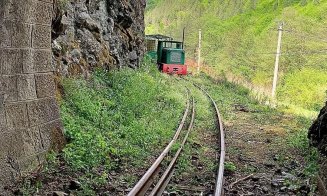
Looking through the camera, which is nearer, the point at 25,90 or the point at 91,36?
the point at 25,90

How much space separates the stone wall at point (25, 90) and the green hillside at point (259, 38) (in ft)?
82.8

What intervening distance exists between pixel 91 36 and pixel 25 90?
7.51m

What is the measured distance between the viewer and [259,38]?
60750mm

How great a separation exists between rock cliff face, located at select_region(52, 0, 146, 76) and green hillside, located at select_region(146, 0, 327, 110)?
51.0 feet

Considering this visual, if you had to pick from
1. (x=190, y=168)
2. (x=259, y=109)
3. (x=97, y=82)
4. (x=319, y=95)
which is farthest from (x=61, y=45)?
(x=319, y=95)

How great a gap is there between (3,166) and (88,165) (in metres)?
1.77

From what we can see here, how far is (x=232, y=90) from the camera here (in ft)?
90.4

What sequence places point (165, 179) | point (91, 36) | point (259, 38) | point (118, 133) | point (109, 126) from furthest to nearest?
point (259, 38) < point (91, 36) < point (109, 126) < point (118, 133) < point (165, 179)

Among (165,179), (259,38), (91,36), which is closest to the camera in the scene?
(165,179)

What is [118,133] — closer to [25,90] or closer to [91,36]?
[25,90]

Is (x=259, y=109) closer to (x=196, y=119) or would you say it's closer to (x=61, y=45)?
(x=196, y=119)

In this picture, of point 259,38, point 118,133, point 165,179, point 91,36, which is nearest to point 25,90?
point 165,179

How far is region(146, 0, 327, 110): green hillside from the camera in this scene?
4384 centimetres

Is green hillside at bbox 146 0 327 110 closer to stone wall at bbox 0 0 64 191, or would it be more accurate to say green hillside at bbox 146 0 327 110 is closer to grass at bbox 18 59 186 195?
grass at bbox 18 59 186 195
